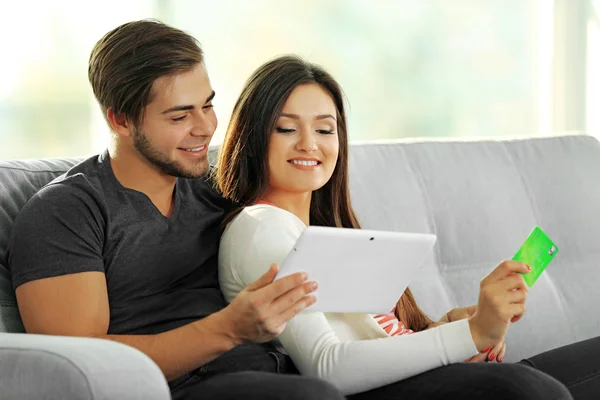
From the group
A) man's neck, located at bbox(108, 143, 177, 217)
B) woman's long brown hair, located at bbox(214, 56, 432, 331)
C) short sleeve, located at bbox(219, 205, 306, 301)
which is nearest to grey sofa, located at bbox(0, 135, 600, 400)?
man's neck, located at bbox(108, 143, 177, 217)

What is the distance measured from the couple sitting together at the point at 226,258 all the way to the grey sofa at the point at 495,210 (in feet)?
0.93

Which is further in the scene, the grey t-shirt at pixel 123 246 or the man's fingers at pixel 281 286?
the grey t-shirt at pixel 123 246

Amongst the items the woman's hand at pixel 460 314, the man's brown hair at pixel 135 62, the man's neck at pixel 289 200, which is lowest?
the woman's hand at pixel 460 314

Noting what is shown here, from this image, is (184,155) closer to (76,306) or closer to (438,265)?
(76,306)

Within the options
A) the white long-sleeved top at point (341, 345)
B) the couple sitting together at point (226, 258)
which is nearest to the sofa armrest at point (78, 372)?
the couple sitting together at point (226, 258)

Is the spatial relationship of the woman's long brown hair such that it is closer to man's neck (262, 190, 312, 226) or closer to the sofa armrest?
man's neck (262, 190, 312, 226)

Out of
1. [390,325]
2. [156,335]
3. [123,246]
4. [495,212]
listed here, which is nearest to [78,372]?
[156,335]

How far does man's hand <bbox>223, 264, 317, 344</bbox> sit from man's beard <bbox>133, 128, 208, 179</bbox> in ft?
1.25

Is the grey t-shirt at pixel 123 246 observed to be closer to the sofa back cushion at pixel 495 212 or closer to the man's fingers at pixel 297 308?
the man's fingers at pixel 297 308

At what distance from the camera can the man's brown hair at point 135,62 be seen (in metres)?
1.73

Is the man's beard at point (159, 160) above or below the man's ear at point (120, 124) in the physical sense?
below

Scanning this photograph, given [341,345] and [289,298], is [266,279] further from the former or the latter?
[341,345]

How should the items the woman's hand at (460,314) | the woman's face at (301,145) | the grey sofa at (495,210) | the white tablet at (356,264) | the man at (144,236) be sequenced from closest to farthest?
the white tablet at (356,264)
the man at (144,236)
the woman's face at (301,145)
the woman's hand at (460,314)
the grey sofa at (495,210)

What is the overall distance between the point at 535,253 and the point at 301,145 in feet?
1.65
